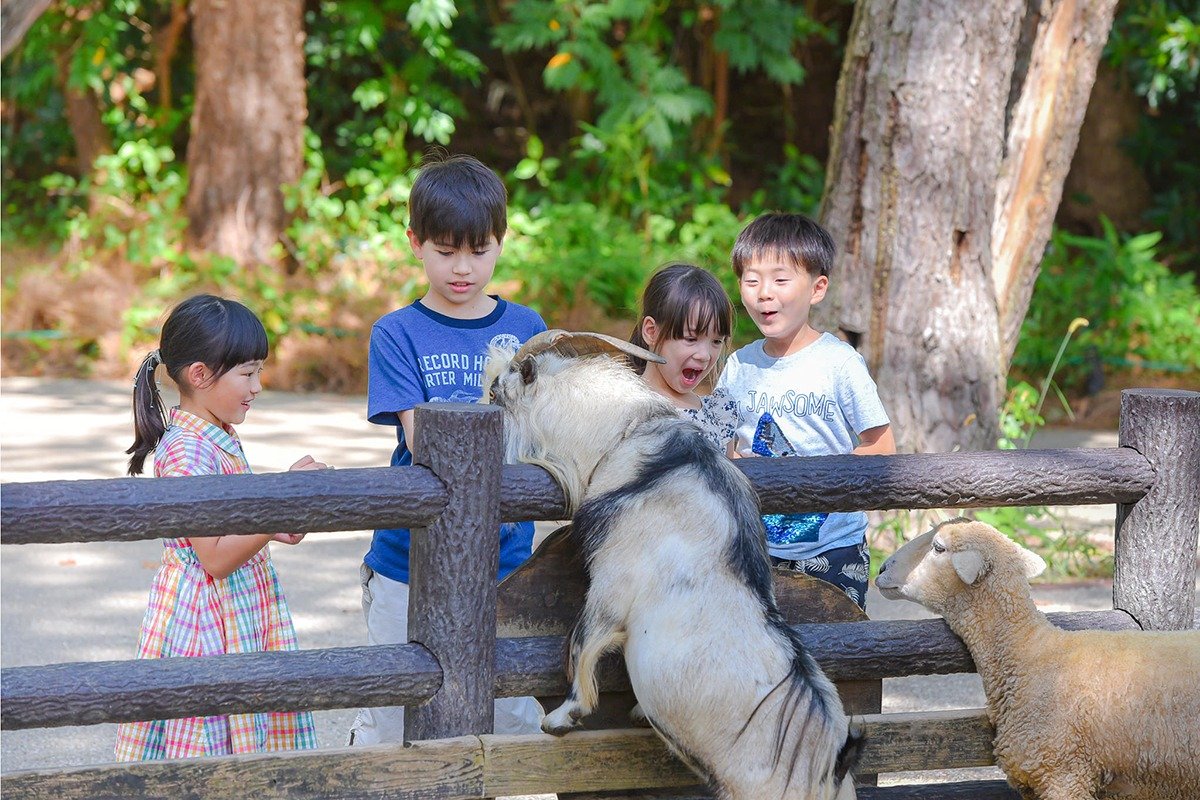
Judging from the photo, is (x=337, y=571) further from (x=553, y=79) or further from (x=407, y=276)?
(x=553, y=79)

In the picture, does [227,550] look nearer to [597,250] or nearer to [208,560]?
[208,560]

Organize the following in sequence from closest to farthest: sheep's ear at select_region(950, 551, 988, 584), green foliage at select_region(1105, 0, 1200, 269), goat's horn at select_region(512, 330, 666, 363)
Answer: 1. goat's horn at select_region(512, 330, 666, 363)
2. sheep's ear at select_region(950, 551, 988, 584)
3. green foliage at select_region(1105, 0, 1200, 269)

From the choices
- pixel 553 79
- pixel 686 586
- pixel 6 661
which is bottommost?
pixel 6 661

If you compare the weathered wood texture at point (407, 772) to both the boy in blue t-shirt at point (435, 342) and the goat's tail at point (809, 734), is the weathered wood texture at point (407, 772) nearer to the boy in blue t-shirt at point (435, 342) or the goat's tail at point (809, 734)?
the goat's tail at point (809, 734)

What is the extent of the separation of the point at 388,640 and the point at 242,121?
334 inches

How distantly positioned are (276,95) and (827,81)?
6.44m

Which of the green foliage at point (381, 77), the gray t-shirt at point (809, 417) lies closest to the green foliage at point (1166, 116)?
the green foliage at point (381, 77)

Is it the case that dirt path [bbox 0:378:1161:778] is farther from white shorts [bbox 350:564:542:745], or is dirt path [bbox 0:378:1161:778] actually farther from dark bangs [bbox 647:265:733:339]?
dark bangs [bbox 647:265:733:339]

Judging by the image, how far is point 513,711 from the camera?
10.6 ft

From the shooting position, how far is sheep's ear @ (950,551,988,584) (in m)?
2.88

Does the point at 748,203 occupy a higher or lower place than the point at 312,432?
higher

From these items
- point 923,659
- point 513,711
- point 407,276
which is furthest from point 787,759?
point 407,276

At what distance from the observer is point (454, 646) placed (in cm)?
264

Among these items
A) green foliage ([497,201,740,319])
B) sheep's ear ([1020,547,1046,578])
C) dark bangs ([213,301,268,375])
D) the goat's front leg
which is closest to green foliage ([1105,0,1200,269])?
green foliage ([497,201,740,319])
